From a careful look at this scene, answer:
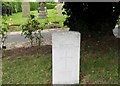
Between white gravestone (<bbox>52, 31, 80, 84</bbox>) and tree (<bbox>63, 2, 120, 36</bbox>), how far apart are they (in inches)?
134

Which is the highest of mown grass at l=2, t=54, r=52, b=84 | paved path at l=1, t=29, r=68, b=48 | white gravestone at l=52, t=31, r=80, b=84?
white gravestone at l=52, t=31, r=80, b=84

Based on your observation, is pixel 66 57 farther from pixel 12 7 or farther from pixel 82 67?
pixel 12 7

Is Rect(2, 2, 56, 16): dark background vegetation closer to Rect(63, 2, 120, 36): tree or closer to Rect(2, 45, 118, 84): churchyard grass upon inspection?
Rect(63, 2, 120, 36): tree

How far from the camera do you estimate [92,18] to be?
8.94m

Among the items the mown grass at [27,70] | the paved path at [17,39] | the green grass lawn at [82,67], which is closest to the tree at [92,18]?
the green grass lawn at [82,67]

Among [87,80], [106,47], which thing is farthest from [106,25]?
[87,80]

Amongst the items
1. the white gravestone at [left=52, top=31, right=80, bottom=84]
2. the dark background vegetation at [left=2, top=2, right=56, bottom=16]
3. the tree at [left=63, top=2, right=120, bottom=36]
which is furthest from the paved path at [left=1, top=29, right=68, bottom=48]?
the dark background vegetation at [left=2, top=2, right=56, bottom=16]

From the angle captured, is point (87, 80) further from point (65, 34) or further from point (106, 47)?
point (106, 47)

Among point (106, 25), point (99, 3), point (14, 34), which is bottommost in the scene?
point (14, 34)

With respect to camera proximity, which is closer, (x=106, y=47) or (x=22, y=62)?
(x=22, y=62)

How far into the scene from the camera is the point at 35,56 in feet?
24.3

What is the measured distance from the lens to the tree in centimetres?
878

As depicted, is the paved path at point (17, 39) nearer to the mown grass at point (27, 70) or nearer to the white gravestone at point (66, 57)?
the mown grass at point (27, 70)

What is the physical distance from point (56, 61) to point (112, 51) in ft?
7.53
